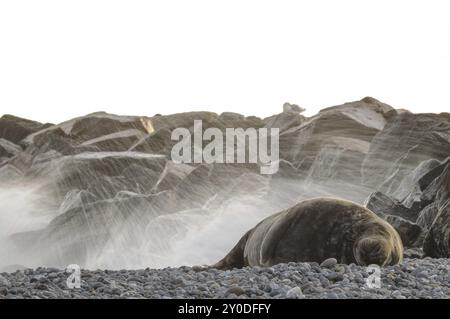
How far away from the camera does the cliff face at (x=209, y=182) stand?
2080 centimetres

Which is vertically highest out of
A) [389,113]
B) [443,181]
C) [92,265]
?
[389,113]

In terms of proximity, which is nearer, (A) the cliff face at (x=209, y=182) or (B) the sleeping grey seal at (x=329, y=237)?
(B) the sleeping grey seal at (x=329, y=237)

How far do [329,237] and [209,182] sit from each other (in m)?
10.4

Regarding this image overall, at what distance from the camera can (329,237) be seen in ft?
43.1

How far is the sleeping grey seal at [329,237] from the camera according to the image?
12.8 meters

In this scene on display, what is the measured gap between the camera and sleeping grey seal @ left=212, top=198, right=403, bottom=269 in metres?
12.8

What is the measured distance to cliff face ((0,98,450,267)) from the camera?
68.2 ft

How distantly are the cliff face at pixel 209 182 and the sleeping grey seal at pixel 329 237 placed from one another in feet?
18.9

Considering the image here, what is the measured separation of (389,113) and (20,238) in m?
13.0

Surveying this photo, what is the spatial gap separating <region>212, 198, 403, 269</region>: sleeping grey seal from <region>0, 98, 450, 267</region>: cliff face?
5.75 meters

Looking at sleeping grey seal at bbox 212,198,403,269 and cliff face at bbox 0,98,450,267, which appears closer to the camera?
sleeping grey seal at bbox 212,198,403,269

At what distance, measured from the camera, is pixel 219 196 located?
22.9 meters
